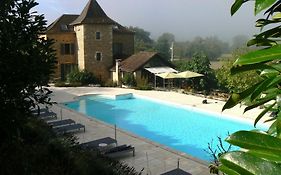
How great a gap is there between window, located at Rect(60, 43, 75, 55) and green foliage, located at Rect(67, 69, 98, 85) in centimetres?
300

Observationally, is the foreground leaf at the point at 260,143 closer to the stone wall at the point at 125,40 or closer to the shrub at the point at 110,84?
the shrub at the point at 110,84

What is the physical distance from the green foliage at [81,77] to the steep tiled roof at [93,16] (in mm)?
4952

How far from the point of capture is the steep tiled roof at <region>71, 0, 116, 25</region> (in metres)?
34.1

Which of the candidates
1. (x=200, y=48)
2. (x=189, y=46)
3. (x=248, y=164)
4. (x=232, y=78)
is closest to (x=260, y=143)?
(x=248, y=164)

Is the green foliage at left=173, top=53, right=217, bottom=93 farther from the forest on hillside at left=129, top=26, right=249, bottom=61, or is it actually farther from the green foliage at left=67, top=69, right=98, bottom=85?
the green foliage at left=67, top=69, right=98, bottom=85

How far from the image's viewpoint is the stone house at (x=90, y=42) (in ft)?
111

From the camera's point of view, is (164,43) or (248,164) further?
(164,43)

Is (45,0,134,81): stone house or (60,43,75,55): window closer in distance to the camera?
(45,0,134,81): stone house

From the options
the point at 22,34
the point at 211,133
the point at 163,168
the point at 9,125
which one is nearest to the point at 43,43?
the point at 22,34

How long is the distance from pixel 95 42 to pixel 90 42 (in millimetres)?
491

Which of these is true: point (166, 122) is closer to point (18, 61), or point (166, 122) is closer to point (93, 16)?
point (18, 61)

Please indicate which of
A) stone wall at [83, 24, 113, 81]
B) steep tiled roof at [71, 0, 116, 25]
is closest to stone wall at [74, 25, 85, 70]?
stone wall at [83, 24, 113, 81]

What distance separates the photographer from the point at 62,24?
36719mm

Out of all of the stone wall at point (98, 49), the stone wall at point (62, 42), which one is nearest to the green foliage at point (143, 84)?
the stone wall at point (98, 49)
